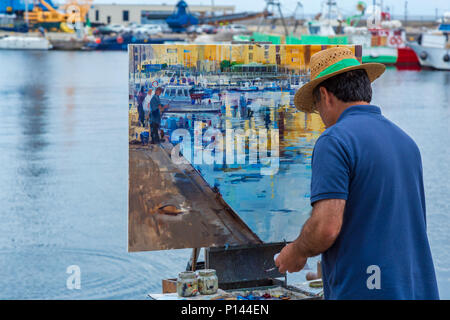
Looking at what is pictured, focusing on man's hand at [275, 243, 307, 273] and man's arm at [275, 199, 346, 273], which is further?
man's hand at [275, 243, 307, 273]

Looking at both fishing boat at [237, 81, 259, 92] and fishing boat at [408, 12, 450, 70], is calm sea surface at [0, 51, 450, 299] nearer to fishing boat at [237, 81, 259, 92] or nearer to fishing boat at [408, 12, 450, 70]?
fishing boat at [237, 81, 259, 92]

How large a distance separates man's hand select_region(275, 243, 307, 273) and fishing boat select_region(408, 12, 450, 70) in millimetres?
43223

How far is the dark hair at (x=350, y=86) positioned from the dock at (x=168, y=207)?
1.68 meters

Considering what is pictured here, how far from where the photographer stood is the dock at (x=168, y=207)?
4.11 meters

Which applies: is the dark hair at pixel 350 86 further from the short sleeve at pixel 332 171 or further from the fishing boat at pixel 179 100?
the fishing boat at pixel 179 100

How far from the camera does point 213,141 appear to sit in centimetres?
432

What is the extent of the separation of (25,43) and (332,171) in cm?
7294

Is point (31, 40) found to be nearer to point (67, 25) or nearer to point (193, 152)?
point (67, 25)

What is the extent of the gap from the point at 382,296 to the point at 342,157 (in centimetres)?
46

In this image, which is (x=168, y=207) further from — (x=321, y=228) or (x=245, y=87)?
(x=321, y=228)

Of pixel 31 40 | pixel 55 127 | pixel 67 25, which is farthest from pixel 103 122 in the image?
pixel 67 25

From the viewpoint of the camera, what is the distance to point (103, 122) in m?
17.8

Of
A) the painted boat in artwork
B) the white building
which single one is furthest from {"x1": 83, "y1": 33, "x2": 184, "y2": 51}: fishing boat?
the painted boat in artwork

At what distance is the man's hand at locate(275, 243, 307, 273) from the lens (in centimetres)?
268
